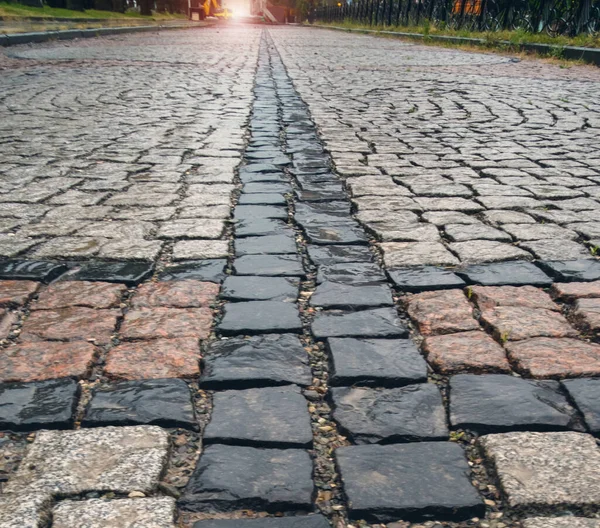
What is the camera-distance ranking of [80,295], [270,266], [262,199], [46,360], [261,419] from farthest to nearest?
[262,199], [270,266], [80,295], [46,360], [261,419]

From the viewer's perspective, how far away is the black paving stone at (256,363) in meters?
1.82

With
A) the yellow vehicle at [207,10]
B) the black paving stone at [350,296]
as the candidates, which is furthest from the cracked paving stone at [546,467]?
the yellow vehicle at [207,10]

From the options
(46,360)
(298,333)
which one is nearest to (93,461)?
(46,360)

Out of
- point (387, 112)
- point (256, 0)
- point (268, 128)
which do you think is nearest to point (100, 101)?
point (268, 128)

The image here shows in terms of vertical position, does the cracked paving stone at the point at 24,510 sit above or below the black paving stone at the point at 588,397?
below

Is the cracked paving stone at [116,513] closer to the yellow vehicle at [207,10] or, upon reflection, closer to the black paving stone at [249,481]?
the black paving stone at [249,481]

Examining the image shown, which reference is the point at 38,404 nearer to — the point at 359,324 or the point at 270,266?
the point at 359,324

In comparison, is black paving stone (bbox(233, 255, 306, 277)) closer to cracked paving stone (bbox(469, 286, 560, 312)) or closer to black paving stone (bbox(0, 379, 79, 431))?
Answer: cracked paving stone (bbox(469, 286, 560, 312))

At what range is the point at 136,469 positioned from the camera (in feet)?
4.72

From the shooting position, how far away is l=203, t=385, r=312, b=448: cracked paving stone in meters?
1.56

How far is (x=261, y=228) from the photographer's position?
3105 mm

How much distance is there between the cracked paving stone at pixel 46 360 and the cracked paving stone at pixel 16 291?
13.5 inches

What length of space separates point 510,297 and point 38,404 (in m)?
1.59

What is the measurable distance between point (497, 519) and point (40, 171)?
3.55 meters
